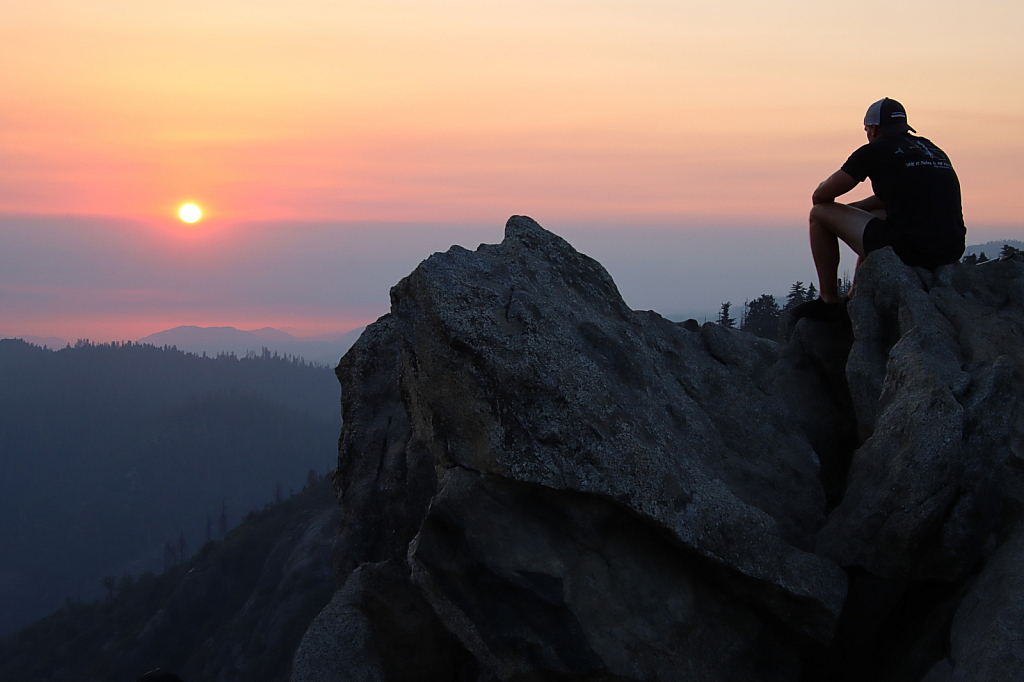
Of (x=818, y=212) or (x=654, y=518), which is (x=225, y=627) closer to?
(x=818, y=212)

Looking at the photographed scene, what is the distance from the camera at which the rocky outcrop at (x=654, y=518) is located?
30.2 ft

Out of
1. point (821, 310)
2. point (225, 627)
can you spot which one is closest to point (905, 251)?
point (821, 310)

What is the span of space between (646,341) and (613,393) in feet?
9.21

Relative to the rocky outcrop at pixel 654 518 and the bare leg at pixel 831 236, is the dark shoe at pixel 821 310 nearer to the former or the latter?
the bare leg at pixel 831 236

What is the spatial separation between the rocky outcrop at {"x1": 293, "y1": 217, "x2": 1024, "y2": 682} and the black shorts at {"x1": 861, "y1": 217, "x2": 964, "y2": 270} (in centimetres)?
152

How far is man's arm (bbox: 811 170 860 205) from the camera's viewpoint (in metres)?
13.1

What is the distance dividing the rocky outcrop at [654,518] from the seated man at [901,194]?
1.67 m

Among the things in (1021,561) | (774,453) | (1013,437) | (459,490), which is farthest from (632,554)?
(1013,437)

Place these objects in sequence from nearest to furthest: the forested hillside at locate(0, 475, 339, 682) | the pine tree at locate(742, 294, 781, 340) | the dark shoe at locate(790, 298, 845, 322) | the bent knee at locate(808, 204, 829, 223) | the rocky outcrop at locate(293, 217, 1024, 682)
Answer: the rocky outcrop at locate(293, 217, 1024, 682) → the bent knee at locate(808, 204, 829, 223) → the dark shoe at locate(790, 298, 845, 322) → the pine tree at locate(742, 294, 781, 340) → the forested hillside at locate(0, 475, 339, 682)

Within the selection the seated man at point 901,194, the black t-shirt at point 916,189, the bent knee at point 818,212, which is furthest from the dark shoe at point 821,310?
the black t-shirt at point 916,189

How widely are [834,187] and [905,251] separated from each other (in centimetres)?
156

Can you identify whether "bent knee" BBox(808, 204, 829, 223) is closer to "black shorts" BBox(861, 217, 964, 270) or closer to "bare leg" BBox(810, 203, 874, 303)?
"bare leg" BBox(810, 203, 874, 303)

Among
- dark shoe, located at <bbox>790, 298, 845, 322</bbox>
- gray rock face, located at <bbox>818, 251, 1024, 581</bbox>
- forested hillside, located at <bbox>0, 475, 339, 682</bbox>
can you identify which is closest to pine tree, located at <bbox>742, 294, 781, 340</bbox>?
dark shoe, located at <bbox>790, 298, 845, 322</bbox>

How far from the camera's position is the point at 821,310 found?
14.8 m
